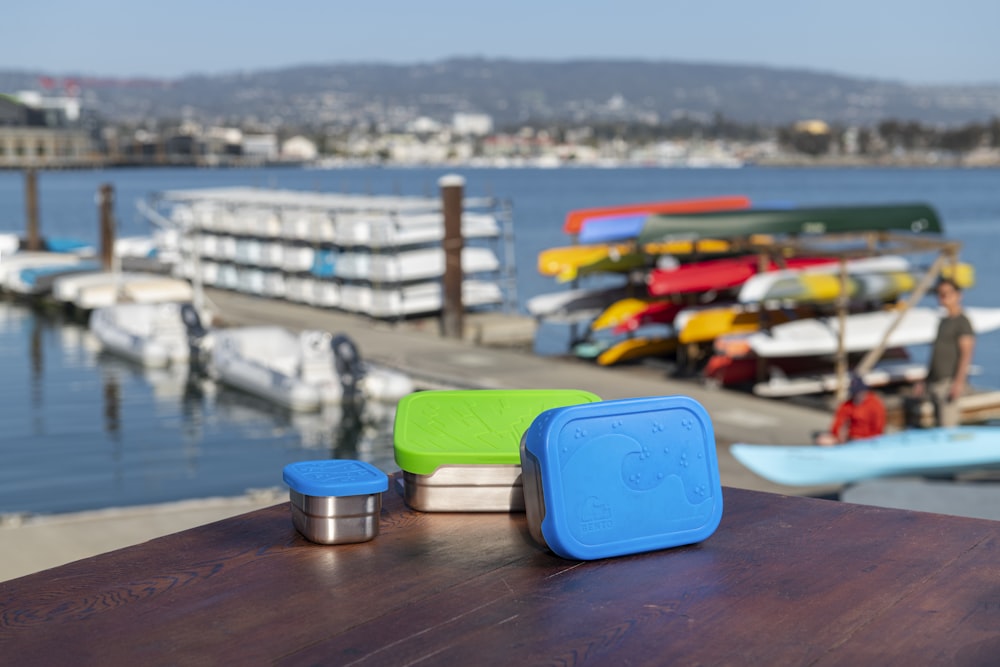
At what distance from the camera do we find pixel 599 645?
2.79 meters

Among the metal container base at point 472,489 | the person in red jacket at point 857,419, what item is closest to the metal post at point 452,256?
the person in red jacket at point 857,419

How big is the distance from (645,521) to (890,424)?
43.3 ft

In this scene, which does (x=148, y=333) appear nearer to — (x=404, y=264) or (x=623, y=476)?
(x=404, y=264)

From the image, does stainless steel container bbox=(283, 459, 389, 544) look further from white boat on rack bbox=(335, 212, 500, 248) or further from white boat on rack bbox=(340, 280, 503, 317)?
white boat on rack bbox=(335, 212, 500, 248)

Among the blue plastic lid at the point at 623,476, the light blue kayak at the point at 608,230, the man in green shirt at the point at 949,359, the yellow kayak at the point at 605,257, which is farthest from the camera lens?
the light blue kayak at the point at 608,230

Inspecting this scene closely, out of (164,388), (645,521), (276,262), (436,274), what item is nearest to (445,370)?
(164,388)

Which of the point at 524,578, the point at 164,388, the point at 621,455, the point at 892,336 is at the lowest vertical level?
the point at 164,388

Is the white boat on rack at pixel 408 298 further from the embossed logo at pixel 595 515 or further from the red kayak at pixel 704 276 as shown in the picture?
the embossed logo at pixel 595 515

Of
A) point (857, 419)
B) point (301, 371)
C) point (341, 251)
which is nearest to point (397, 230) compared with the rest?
point (341, 251)

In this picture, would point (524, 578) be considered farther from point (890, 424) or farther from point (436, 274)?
point (436, 274)

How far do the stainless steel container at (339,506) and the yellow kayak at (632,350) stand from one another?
56.6 feet

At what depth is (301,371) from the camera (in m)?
18.5

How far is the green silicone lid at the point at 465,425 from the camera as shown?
3.77m

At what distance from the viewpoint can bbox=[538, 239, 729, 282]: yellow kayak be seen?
21.0m
